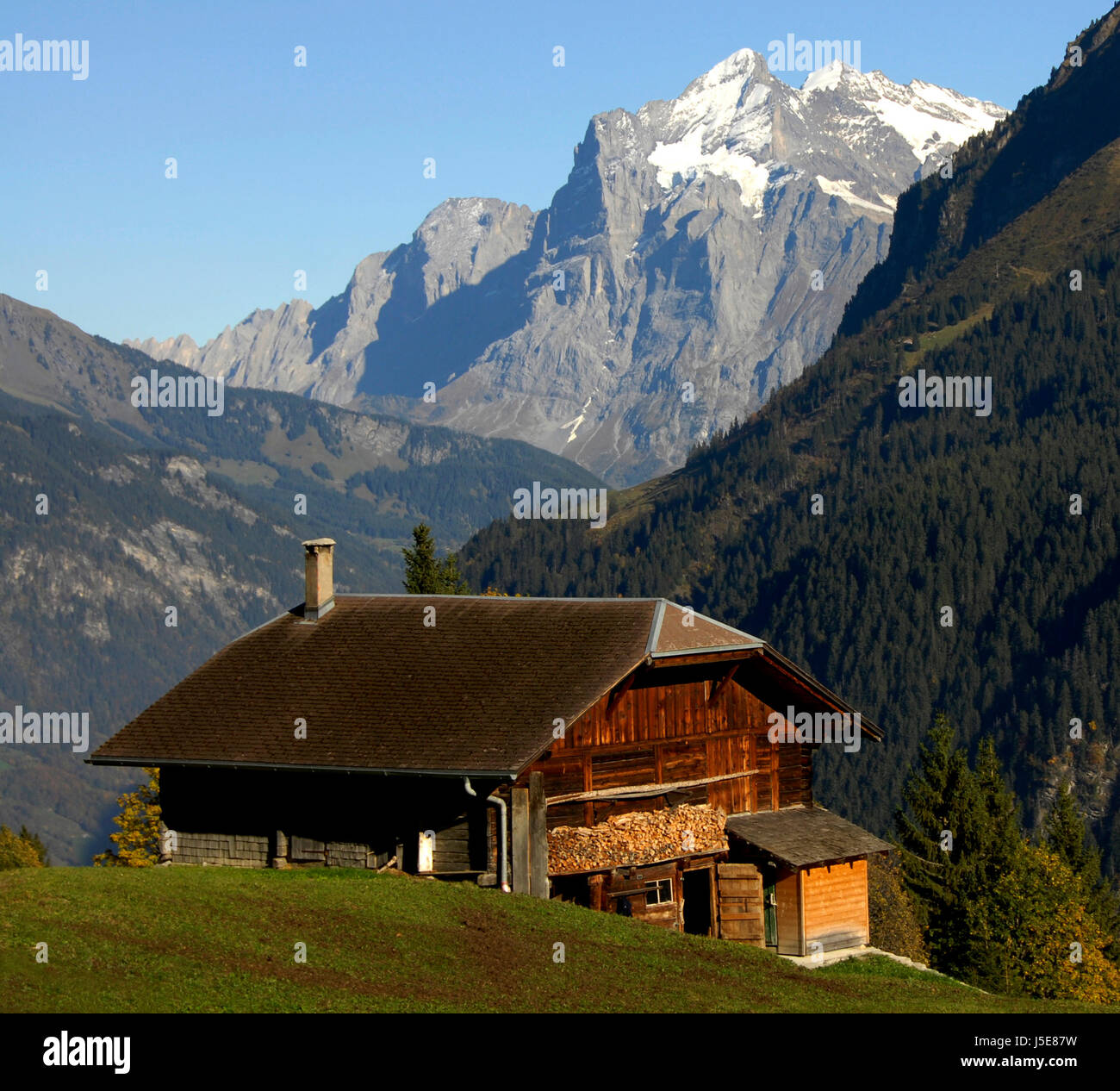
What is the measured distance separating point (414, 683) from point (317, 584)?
5187mm

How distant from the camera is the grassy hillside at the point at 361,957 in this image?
76.0 ft

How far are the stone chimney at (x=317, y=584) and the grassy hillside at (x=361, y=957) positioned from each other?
947cm

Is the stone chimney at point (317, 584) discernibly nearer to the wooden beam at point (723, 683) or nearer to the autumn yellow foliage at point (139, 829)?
the wooden beam at point (723, 683)

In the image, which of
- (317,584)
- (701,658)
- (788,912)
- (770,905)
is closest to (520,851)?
(701,658)

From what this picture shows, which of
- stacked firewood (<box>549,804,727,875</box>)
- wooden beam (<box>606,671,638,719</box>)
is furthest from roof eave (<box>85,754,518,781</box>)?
wooden beam (<box>606,671,638,719</box>)

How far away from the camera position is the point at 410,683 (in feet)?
123

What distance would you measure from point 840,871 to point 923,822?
2285 centimetres

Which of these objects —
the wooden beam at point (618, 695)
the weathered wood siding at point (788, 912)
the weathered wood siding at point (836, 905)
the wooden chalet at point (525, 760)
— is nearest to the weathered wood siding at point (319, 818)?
the wooden chalet at point (525, 760)

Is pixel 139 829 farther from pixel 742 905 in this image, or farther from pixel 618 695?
pixel 742 905

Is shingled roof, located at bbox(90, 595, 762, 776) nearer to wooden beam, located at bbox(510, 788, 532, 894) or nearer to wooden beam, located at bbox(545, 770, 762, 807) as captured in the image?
wooden beam, located at bbox(510, 788, 532, 894)

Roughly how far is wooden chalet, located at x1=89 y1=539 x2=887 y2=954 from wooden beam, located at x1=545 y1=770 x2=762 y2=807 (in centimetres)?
6

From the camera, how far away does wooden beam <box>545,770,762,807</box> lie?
36.1 meters
